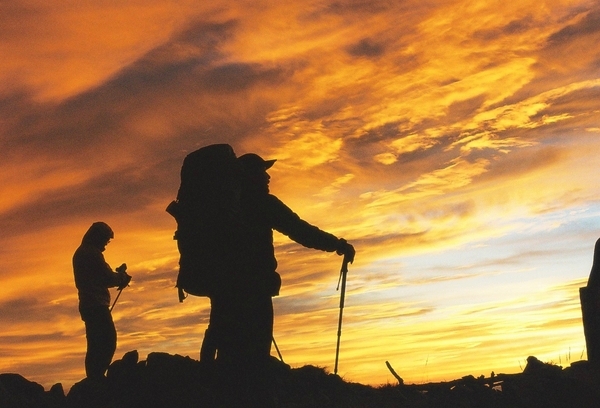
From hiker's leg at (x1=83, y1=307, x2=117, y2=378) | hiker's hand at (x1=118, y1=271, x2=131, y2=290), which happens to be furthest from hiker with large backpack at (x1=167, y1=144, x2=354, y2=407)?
hiker's hand at (x1=118, y1=271, x2=131, y2=290)

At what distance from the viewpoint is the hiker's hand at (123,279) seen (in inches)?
567

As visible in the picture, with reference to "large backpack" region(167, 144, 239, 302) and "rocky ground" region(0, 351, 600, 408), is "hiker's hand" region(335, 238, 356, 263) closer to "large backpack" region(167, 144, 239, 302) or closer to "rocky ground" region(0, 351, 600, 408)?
"large backpack" region(167, 144, 239, 302)

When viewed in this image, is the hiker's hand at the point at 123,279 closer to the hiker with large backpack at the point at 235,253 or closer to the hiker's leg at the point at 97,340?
the hiker's leg at the point at 97,340

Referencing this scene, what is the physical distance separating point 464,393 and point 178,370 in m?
4.75

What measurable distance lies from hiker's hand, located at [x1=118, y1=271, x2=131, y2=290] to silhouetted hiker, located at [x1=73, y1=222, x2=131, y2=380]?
0.26 metres

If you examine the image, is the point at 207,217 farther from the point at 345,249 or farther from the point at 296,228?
the point at 345,249

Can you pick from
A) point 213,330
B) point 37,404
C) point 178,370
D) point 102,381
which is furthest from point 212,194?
point 37,404

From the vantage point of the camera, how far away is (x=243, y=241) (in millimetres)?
8594

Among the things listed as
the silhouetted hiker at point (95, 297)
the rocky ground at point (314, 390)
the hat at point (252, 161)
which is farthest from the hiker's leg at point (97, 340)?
the hat at point (252, 161)

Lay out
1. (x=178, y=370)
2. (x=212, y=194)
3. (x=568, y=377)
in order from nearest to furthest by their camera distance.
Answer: (x=212, y=194) < (x=568, y=377) < (x=178, y=370)

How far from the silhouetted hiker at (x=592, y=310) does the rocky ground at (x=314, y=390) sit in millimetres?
244

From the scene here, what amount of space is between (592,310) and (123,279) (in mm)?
7970

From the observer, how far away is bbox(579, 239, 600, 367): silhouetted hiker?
479 inches

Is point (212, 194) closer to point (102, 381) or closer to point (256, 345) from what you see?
point (256, 345)
